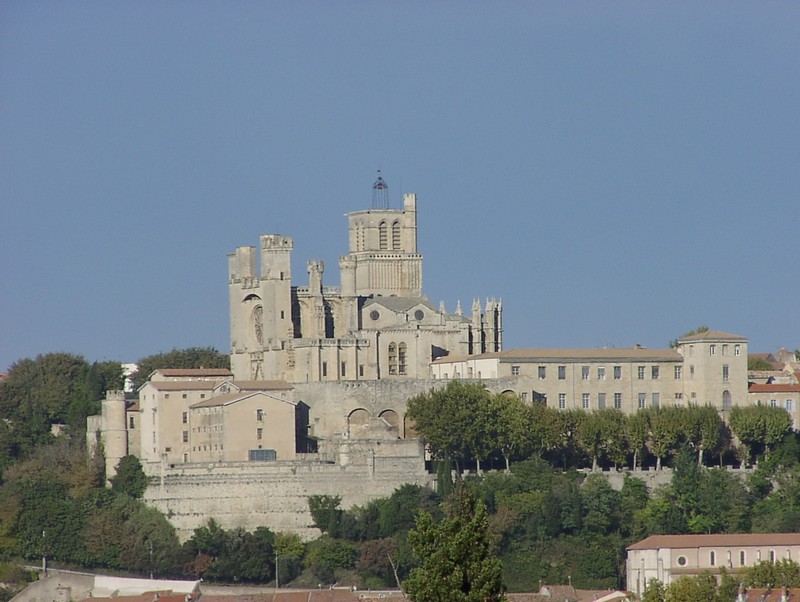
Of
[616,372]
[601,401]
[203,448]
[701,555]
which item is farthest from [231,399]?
[701,555]

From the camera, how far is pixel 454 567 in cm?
4297

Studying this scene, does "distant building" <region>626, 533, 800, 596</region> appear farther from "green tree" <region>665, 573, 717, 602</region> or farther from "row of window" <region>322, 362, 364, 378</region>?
"row of window" <region>322, 362, 364, 378</region>

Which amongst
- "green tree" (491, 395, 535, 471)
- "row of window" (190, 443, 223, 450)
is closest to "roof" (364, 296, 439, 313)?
"green tree" (491, 395, 535, 471)

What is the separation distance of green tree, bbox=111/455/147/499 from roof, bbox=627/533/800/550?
58.3 feet

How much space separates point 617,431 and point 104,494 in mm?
18597

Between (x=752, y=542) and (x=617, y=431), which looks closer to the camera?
(x=752, y=542)

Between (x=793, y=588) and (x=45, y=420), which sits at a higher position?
(x=45, y=420)

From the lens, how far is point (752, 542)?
259 ft

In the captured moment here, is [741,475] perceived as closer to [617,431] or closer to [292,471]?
[617,431]

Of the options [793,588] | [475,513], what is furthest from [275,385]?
[475,513]

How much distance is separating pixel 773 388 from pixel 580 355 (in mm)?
7786

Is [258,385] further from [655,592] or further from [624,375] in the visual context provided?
[655,592]

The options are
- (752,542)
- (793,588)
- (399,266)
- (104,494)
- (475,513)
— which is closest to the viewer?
(475,513)

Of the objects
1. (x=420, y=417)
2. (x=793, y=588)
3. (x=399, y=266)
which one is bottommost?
(x=793, y=588)
